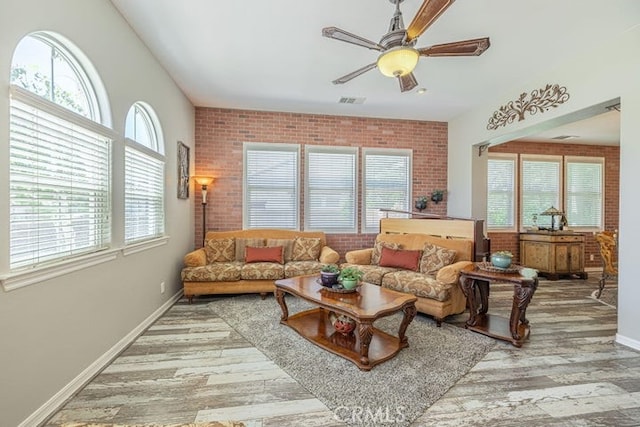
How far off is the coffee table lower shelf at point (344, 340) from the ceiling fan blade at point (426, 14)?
2248mm

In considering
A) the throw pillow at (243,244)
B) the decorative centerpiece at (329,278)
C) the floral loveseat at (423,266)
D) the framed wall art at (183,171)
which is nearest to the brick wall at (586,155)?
the floral loveseat at (423,266)

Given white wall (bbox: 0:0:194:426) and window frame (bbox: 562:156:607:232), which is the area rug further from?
window frame (bbox: 562:156:607:232)

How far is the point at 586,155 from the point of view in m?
6.23

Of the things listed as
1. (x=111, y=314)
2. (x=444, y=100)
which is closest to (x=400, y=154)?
(x=444, y=100)

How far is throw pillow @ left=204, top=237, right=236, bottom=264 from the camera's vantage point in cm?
441

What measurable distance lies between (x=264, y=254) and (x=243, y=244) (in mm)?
460

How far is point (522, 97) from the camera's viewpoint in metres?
3.84

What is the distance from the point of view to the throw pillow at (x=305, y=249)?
462 cm

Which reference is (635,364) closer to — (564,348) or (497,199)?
(564,348)

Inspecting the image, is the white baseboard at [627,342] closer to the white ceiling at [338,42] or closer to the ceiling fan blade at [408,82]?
the white ceiling at [338,42]

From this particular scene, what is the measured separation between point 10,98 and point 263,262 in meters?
3.18

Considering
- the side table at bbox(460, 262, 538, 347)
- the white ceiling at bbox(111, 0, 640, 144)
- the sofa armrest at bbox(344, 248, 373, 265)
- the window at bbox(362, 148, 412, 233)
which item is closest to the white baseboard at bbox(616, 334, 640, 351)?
the side table at bbox(460, 262, 538, 347)

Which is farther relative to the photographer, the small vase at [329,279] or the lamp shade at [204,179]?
the lamp shade at [204,179]

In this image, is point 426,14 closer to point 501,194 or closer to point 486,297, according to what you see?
point 486,297
